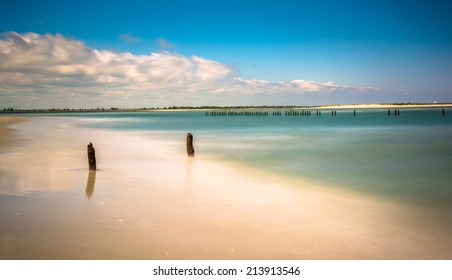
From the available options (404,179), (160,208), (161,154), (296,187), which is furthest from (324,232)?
(161,154)

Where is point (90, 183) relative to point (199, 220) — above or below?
above

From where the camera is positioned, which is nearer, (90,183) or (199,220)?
(199,220)

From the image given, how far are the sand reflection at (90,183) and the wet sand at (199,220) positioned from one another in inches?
1.0

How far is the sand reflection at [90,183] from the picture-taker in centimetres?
938

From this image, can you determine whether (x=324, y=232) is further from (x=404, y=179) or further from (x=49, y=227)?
(x=404, y=179)

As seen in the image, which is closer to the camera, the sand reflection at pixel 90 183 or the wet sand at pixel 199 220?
the wet sand at pixel 199 220

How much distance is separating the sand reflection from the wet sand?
27 mm

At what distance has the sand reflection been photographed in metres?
9.38

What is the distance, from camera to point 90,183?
34.9 ft

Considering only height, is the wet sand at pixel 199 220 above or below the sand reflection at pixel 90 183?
below

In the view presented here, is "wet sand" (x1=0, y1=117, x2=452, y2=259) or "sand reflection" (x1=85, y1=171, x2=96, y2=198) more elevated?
"sand reflection" (x1=85, y1=171, x2=96, y2=198)

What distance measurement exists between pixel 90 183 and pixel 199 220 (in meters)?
4.81
